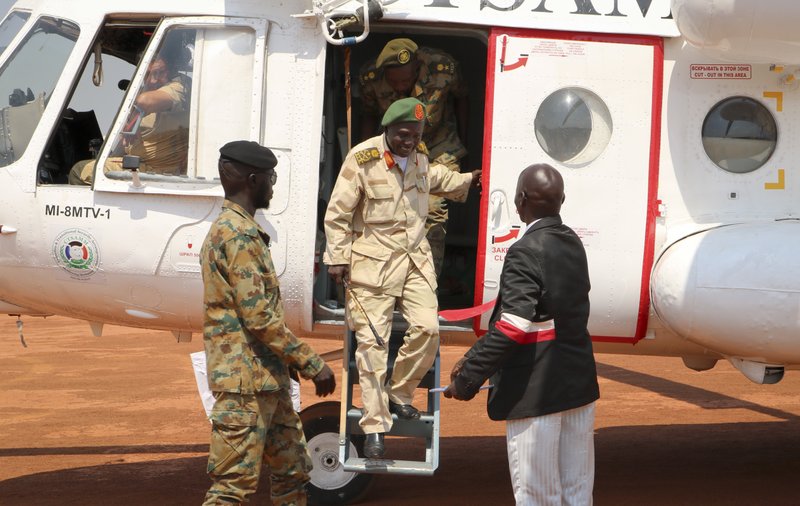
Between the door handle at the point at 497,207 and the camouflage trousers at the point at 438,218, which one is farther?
the camouflage trousers at the point at 438,218

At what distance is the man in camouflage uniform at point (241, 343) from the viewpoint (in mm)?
4383

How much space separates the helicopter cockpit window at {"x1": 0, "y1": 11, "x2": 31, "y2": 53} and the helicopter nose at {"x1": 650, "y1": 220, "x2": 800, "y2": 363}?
4.32 m

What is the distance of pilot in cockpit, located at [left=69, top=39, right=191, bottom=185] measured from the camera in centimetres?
607

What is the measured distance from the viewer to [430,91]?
20.8 ft

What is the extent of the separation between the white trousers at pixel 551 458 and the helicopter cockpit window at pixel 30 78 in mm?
3672

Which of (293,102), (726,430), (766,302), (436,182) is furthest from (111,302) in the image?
(726,430)

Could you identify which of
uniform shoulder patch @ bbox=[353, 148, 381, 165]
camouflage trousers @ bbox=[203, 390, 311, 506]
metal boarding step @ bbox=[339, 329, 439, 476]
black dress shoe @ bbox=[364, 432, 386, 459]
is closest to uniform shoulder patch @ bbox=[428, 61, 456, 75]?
uniform shoulder patch @ bbox=[353, 148, 381, 165]

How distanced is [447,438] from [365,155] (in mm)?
4371

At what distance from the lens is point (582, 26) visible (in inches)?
Answer: 233

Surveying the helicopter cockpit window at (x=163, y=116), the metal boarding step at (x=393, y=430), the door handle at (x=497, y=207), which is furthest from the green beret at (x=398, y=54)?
the metal boarding step at (x=393, y=430)

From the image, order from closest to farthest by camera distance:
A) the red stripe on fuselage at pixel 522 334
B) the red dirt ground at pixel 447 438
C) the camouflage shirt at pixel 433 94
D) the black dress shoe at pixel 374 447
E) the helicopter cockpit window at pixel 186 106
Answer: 1. the red stripe on fuselage at pixel 522 334
2. the black dress shoe at pixel 374 447
3. the helicopter cockpit window at pixel 186 106
4. the camouflage shirt at pixel 433 94
5. the red dirt ground at pixel 447 438

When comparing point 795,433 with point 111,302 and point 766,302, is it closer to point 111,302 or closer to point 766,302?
point 766,302

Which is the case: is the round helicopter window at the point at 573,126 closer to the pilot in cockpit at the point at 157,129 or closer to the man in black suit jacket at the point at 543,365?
the man in black suit jacket at the point at 543,365

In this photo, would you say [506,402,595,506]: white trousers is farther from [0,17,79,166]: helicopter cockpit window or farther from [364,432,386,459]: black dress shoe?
[0,17,79,166]: helicopter cockpit window
